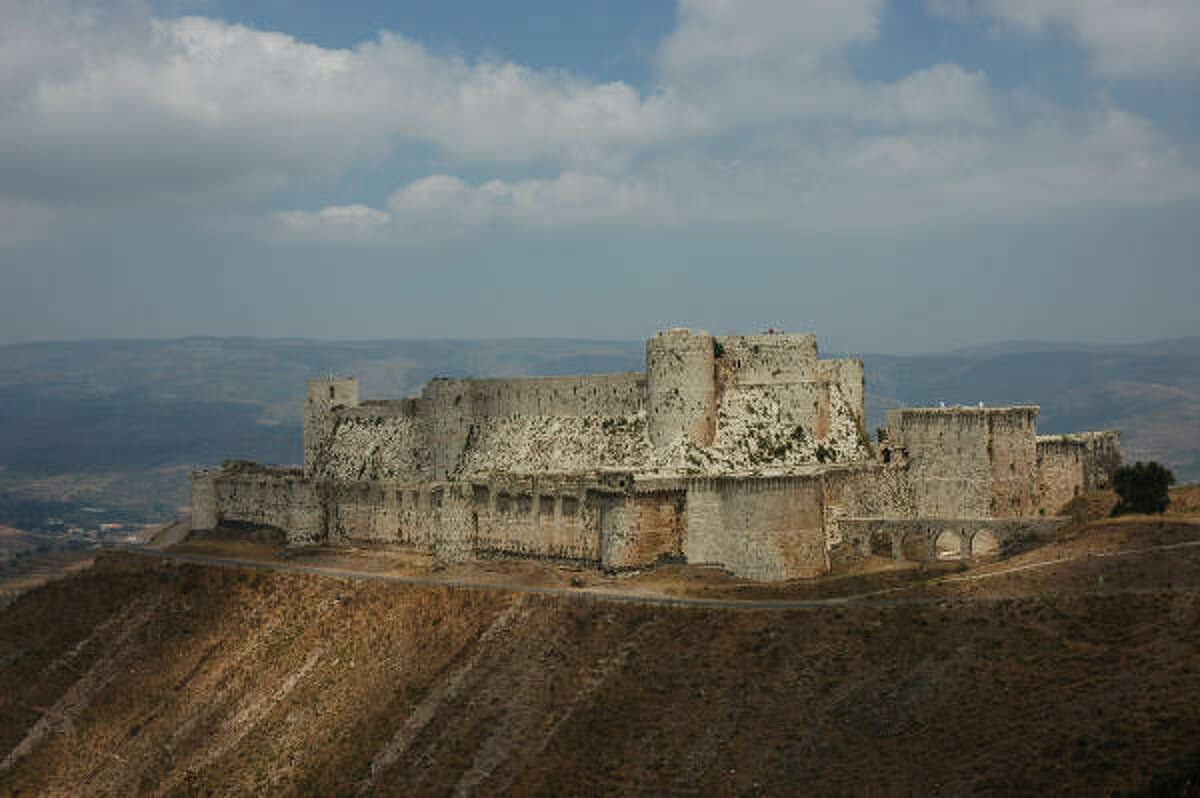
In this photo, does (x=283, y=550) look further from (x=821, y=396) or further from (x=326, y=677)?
(x=821, y=396)

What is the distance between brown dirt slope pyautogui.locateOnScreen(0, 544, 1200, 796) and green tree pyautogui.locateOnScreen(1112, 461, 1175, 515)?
1419 centimetres

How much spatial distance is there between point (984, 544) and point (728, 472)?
16.6m

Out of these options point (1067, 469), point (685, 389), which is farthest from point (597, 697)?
point (1067, 469)

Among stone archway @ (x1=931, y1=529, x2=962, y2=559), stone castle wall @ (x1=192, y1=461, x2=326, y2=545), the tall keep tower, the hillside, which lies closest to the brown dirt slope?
the hillside

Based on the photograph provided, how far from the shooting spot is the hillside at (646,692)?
5069 cm

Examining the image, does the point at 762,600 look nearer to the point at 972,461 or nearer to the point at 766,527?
the point at 766,527

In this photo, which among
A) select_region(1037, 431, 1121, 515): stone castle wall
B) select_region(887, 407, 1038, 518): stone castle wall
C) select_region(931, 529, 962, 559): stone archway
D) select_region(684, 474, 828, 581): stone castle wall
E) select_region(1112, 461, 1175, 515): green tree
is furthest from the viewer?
select_region(1037, 431, 1121, 515): stone castle wall

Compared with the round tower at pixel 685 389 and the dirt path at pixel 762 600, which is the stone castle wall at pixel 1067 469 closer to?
the dirt path at pixel 762 600

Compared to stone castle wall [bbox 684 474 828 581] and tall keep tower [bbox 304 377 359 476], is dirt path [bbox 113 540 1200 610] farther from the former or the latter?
tall keep tower [bbox 304 377 359 476]

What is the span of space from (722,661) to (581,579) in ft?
53.2

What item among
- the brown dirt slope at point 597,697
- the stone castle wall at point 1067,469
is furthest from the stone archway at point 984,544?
the brown dirt slope at point 597,697

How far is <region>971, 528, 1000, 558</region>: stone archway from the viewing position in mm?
76500

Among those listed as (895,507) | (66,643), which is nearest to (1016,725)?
(895,507)

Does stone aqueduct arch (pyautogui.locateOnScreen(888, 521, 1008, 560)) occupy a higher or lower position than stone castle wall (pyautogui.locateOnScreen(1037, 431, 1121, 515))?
lower
